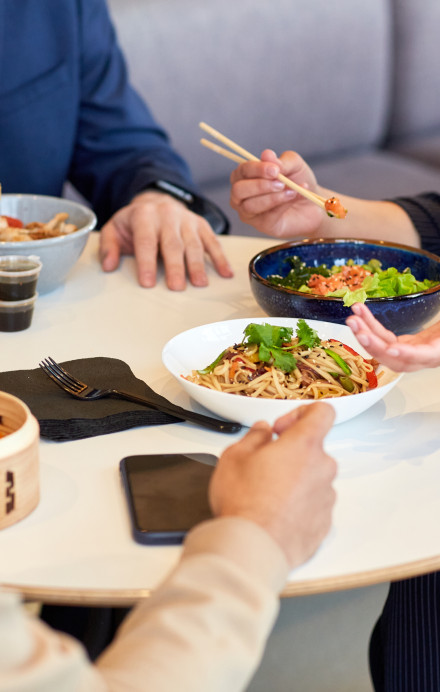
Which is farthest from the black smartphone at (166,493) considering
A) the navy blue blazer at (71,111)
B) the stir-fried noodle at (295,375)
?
the navy blue blazer at (71,111)

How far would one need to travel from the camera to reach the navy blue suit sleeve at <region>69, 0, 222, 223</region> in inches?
82.6

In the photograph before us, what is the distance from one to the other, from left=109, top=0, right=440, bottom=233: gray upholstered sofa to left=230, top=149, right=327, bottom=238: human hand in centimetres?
144

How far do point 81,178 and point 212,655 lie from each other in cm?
177

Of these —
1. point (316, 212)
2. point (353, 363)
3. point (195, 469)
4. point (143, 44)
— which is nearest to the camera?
point (195, 469)

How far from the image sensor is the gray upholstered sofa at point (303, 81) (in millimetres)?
3045

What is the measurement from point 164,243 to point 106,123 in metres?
0.76

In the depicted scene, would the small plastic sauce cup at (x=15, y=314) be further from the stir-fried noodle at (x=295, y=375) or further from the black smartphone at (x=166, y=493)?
the black smartphone at (x=166, y=493)

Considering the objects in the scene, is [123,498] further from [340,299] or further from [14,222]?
[14,222]

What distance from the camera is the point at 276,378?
3.31 feet

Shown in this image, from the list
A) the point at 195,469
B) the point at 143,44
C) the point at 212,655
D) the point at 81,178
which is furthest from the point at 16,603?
the point at 143,44

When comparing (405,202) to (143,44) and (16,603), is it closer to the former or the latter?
(16,603)

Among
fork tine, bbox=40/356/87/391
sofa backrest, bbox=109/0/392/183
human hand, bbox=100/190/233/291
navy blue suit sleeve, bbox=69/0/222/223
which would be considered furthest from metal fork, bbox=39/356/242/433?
Result: sofa backrest, bbox=109/0/392/183

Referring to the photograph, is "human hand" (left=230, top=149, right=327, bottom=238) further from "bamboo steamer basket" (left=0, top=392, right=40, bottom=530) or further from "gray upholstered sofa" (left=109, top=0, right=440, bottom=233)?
"gray upholstered sofa" (left=109, top=0, right=440, bottom=233)

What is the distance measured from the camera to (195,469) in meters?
0.88
